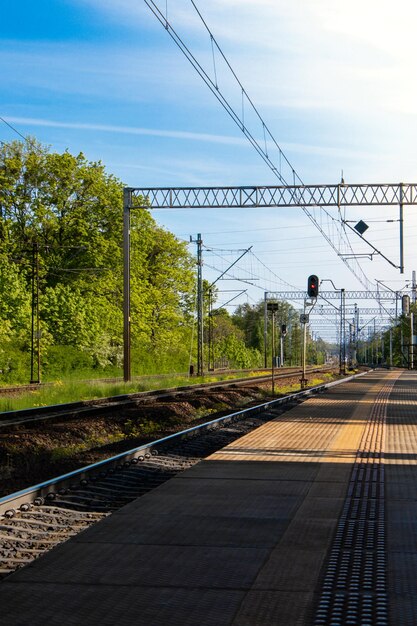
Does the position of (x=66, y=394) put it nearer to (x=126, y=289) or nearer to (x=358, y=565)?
(x=126, y=289)

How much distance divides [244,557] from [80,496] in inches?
127

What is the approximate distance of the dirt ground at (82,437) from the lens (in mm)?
11977

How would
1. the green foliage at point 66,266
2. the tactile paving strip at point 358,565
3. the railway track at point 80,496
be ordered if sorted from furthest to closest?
the green foliage at point 66,266 < the railway track at point 80,496 < the tactile paving strip at point 358,565

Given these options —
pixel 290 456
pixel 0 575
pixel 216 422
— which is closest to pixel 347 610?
pixel 0 575

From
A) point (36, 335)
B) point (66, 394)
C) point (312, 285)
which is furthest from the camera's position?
point (36, 335)

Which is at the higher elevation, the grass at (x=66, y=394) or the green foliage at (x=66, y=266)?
the green foliage at (x=66, y=266)

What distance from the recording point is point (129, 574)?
5379mm

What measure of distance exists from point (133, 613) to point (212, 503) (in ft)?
11.2

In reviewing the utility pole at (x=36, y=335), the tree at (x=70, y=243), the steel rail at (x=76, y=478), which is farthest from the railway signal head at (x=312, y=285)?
the tree at (x=70, y=243)

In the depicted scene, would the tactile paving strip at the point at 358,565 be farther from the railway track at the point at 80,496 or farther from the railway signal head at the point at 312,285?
the railway signal head at the point at 312,285

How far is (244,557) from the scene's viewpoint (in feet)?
19.0

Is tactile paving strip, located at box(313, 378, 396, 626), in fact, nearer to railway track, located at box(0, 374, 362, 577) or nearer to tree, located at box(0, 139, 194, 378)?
railway track, located at box(0, 374, 362, 577)

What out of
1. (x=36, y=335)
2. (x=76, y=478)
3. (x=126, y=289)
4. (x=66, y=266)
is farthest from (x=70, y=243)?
(x=76, y=478)

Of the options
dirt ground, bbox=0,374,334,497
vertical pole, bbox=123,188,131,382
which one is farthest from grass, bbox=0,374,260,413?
dirt ground, bbox=0,374,334,497
